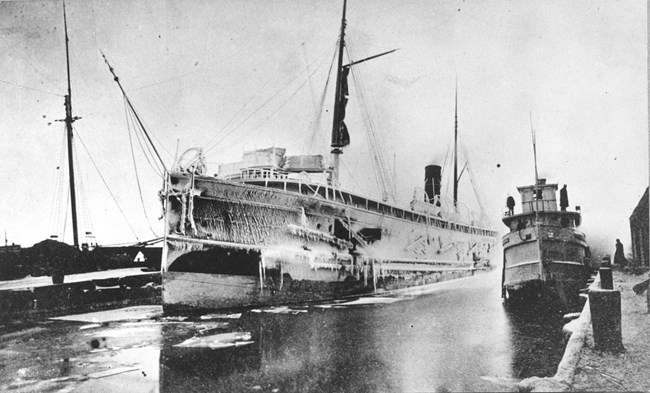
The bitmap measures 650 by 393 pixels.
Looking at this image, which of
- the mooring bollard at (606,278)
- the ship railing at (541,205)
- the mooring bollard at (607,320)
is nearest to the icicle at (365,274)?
the ship railing at (541,205)

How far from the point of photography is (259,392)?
4820mm

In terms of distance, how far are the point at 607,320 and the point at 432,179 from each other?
48.9ft

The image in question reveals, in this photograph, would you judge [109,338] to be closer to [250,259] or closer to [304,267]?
[250,259]

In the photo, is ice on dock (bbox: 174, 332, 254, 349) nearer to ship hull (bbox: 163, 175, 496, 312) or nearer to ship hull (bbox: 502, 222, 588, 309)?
ship hull (bbox: 163, 175, 496, 312)

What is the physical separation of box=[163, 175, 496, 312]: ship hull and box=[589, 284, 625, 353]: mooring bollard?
24.3ft

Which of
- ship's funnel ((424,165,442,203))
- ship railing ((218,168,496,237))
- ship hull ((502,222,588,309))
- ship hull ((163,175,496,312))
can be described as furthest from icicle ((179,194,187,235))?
ship's funnel ((424,165,442,203))

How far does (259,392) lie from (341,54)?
9024 mm

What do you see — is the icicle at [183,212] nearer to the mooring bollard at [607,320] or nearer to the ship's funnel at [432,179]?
the mooring bollard at [607,320]

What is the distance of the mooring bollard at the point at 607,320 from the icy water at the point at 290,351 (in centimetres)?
74

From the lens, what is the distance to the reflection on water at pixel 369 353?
502 cm

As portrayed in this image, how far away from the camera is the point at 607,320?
4.84 meters

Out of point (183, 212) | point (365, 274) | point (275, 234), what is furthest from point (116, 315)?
point (365, 274)

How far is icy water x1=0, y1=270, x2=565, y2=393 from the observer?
5.11 metres

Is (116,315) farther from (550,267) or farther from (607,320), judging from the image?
(550,267)
